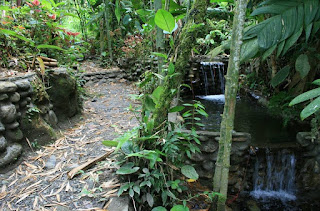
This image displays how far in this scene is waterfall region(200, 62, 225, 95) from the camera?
20.4 feet

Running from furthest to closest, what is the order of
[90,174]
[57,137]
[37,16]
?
[37,16]
[57,137]
[90,174]

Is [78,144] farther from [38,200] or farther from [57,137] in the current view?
[38,200]

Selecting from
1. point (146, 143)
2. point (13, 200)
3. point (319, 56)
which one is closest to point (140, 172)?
point (146, 143)

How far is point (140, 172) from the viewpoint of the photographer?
171 centimetres

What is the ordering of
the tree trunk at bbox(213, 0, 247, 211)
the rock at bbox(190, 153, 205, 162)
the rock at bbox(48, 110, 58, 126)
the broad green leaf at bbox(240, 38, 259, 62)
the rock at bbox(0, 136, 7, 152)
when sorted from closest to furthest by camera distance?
the tree trunk at bbox(213, 0, 247, 211) → the rock at bbox(0, 136, 7, 152) → the broad green leaf at bbox(240, 38, 259, 62) → the rock at bbox(48, 110, 58, 126) → the rock at bbox(190, 153, 205, 162)

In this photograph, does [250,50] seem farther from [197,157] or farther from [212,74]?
[212,74]

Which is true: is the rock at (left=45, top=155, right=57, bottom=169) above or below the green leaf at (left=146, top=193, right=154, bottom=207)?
above

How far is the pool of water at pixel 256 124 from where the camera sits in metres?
3.34

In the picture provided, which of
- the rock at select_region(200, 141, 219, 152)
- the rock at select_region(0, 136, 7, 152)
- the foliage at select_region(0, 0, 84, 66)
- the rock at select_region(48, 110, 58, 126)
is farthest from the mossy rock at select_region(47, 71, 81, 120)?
the rock at select_region(200, 141, 219, 152)

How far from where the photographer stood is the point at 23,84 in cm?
227

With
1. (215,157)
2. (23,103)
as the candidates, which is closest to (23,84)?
(23,103)

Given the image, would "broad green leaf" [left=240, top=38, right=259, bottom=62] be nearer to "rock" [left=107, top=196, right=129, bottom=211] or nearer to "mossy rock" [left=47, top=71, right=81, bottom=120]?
"rock" [left=107, top=196, right=129, bottom=211]

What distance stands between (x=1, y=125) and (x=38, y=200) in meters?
0.76

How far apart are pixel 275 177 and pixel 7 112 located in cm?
318
